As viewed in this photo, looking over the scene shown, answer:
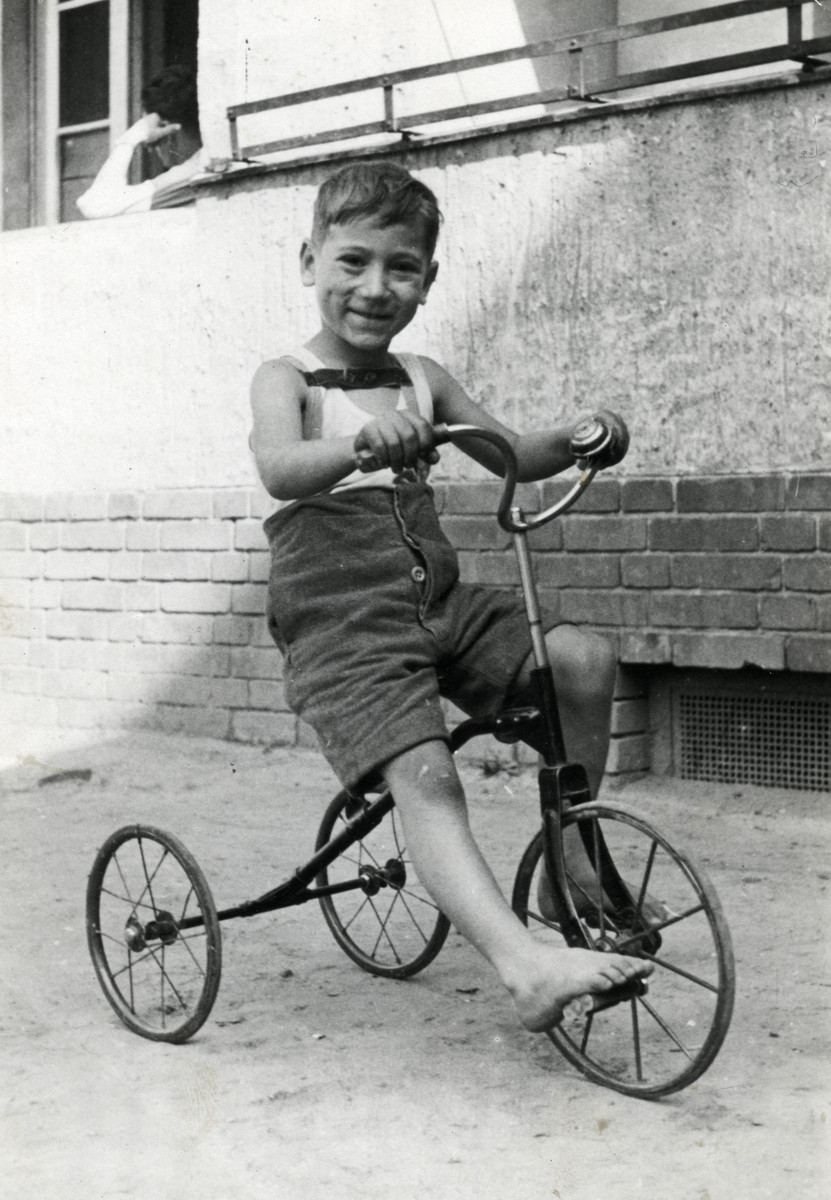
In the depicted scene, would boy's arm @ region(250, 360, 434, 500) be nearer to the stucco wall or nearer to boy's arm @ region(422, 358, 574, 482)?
boy's arm @ region(422, 358, 574, 482)

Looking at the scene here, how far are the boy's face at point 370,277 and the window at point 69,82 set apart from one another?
4254 millimetres

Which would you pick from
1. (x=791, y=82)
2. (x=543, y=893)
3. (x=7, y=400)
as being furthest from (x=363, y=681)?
(x=7, y=400)

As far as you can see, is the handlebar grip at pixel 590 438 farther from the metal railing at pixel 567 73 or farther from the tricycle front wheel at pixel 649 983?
the metal railing at pixel 567 73

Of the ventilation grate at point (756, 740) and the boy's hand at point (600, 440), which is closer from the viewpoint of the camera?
the boy's hand at point (600, 440)

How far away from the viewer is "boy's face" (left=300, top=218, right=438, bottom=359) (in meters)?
3.01

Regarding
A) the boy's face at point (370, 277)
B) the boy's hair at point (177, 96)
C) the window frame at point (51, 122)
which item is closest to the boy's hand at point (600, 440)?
the boy's face at point (370, 277)

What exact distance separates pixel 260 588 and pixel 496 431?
308cm

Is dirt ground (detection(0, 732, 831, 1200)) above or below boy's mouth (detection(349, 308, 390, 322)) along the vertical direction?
below

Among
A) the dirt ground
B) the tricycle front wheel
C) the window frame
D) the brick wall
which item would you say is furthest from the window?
the tricycle front wheel

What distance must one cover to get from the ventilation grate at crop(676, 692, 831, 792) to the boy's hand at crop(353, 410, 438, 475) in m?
2.65

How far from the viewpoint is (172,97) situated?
6902 millimetres

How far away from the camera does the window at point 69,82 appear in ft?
23.3

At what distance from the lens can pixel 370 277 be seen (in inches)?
119

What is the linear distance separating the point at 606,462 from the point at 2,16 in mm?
5745
